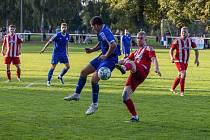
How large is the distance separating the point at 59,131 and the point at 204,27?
5980cm

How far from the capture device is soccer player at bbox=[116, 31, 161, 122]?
12.2m

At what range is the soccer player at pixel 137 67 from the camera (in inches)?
Result: 480

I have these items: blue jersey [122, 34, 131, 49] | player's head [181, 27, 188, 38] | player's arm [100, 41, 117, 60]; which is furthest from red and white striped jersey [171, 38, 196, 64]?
blue jersey [122, 34, 131, 49]

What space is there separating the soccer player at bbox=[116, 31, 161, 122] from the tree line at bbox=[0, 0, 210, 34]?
182ft

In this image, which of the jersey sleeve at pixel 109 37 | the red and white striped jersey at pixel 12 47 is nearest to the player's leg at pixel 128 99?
the jersey sleeve at pixel 109 37

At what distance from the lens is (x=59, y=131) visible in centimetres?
1106

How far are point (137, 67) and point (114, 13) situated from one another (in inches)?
3184

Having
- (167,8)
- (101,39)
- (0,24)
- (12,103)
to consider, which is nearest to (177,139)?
(101,39)

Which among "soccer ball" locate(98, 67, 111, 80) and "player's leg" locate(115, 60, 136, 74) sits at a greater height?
"player's leg" locate(115, 60, 136, 74)

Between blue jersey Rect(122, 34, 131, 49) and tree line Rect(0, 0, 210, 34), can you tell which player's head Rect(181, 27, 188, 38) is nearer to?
blue jersey Rect(122, 34, 131, 49)

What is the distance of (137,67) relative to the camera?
12281 mm

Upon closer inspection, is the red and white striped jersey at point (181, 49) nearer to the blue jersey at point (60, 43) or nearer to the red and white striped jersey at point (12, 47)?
the blue jersey at point (60, 43)

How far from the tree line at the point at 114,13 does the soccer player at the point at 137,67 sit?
55.6m

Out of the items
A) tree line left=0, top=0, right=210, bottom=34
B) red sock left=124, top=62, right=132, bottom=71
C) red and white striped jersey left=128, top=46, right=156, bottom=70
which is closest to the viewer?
red sock left=124, top=62, right=132, bottom=71
